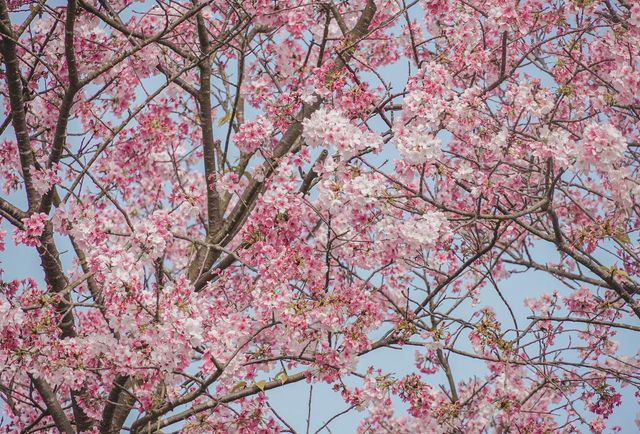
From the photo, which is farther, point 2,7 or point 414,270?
point 414,270

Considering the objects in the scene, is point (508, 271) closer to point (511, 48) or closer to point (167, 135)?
point (511, 48)

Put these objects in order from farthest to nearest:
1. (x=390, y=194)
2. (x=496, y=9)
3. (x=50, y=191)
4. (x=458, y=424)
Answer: (x=458, y=424), (x=496, y=9), (x=50, y=191), (x=390, y=194)

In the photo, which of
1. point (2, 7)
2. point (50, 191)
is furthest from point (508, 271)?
point (2, 7)

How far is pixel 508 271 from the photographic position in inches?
325

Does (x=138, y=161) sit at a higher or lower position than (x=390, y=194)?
higher

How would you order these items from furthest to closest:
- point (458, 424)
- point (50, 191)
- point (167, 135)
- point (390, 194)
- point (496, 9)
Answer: point (458, 424)
point (167, 135)
point (496, 9)
point (50, 191)
point (390, 194)

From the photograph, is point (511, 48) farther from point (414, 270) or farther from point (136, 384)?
point (136, 384)

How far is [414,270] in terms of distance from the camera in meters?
7.88

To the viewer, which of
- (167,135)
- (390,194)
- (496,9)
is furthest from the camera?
(167,135)

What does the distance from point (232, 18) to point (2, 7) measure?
107 inches

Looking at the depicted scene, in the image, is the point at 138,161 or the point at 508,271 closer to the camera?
the point at 138,161

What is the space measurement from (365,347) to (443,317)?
25.1 inches

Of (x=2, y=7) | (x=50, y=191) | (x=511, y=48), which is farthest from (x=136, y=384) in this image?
(x=511, y=48)

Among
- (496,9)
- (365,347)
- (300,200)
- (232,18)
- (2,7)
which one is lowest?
(365,347)
